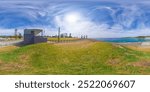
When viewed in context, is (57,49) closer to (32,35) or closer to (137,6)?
(32,35)

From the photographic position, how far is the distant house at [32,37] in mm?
14573

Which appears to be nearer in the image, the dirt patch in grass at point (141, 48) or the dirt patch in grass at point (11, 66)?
the dirt patch in grass at point (11, 66)

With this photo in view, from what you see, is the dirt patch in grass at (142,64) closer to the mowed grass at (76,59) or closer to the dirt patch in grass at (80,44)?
the mowed grass at (76,59)

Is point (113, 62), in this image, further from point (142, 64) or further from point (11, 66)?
point (11, 66)

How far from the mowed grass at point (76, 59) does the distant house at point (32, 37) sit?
70mm

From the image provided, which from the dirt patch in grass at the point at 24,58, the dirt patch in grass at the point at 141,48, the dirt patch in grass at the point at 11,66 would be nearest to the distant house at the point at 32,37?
the dirt patch in grass at the point at 24,58

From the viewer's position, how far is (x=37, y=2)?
14.6 metres

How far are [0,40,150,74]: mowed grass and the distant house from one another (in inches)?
2.7

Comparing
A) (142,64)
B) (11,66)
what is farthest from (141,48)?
(11,66)

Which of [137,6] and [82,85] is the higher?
[137,6]

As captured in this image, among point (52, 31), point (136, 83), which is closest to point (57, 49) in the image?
point (52, 31)

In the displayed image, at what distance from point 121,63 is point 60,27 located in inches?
43.4

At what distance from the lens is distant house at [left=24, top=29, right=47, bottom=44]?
14.6 meters

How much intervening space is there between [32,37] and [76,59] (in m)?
0.76
